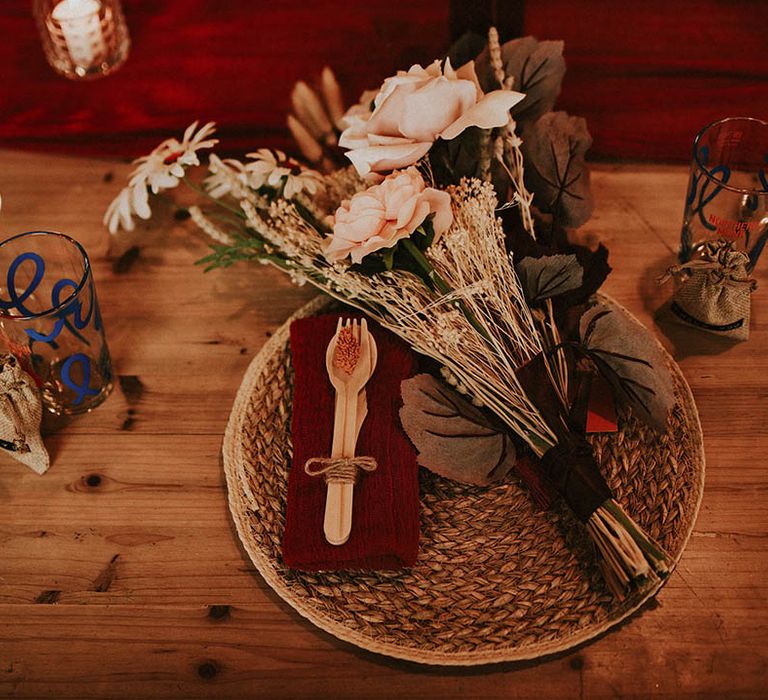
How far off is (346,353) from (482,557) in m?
0.25

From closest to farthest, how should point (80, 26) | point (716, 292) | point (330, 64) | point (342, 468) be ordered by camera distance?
point (342, 468) < point (716, 292) < point (80, 26) < point (330, 64)

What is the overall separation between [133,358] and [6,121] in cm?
55

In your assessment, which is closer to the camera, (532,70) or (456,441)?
(456,441)

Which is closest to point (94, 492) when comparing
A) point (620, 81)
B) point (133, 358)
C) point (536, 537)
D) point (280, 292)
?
point (133, 358)

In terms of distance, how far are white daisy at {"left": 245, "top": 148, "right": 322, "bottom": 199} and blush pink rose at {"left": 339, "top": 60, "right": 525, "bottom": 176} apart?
0.11 m

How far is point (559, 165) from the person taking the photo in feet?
3.15

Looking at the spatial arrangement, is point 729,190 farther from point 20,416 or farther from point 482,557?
point 20,416

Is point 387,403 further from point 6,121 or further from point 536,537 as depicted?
point 6,121

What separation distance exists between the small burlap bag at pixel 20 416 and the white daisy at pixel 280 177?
1.12 ft

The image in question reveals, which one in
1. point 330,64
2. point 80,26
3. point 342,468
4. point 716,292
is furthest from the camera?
point 330,64

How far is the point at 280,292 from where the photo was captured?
1064 mm

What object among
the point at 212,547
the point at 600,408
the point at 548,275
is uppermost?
the point at 548,275

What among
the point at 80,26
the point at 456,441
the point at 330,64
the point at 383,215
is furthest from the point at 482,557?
the point at 80,26

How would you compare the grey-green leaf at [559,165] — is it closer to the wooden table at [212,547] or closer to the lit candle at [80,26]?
the wooden table at [212,547]
